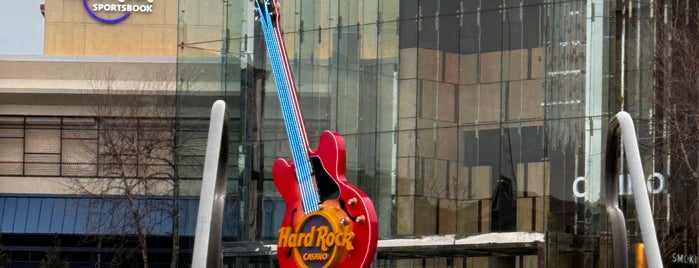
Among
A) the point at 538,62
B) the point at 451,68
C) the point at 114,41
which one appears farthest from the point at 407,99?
the point at 114,41

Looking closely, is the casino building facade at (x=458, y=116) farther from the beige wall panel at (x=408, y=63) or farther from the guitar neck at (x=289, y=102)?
the guitar neck at (x=289, y=102)

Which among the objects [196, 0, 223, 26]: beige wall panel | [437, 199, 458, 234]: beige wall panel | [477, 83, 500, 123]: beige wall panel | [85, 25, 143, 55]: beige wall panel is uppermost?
[85, 25, 143, 55]: beige wall panel

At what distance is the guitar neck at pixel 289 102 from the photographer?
4474cm

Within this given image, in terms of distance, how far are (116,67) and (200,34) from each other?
2488 cm

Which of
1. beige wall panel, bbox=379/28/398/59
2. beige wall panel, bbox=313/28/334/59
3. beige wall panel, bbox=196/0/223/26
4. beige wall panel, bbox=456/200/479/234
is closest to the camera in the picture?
beige wall panel, bbox=456/200/479/234

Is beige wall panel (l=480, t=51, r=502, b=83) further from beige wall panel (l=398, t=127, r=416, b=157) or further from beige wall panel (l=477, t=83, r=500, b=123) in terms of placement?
beige wall panel (l=398, t=127, r=416, b=157)

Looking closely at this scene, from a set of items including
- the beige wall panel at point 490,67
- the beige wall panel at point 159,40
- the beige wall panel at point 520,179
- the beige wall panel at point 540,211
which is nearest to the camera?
the beige wall panel at point 540,211

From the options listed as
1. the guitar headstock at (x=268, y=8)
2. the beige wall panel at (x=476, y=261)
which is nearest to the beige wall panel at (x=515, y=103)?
the beige wall panel at (x=476, y=261)

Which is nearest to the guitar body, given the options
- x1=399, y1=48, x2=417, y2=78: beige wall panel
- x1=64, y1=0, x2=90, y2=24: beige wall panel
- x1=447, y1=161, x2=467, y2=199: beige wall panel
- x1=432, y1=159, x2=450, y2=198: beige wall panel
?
x1=432, y1=159, x2=450, y2=198: beige wall panel

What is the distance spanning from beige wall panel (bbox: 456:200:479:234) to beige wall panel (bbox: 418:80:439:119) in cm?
266

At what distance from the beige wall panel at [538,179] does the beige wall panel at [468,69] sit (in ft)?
10.3

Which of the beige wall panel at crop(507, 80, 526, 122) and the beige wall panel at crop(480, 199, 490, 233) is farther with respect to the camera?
the beige wall panel at crop(507, 80, 526, 122)

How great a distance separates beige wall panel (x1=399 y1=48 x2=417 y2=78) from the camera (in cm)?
5103

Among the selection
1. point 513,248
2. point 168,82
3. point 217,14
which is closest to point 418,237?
point 513,248
